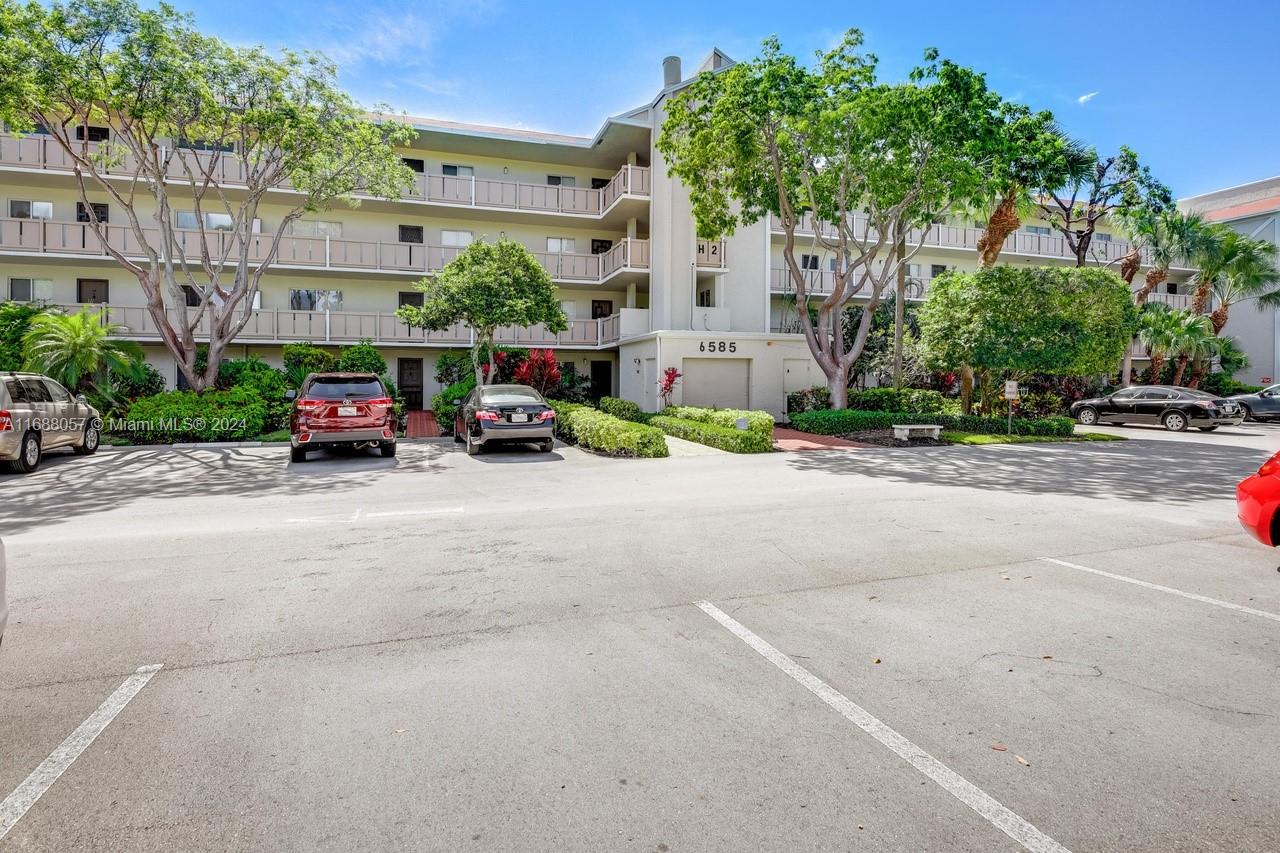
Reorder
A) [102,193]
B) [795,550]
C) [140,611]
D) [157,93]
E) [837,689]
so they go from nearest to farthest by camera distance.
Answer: [837,689] → [140,611] → [795,550] → [157,93] → [102,193]

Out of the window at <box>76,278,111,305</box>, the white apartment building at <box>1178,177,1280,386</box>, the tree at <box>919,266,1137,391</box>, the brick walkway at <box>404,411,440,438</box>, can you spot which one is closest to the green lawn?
the tree at <box>919,266,1137,391</box>

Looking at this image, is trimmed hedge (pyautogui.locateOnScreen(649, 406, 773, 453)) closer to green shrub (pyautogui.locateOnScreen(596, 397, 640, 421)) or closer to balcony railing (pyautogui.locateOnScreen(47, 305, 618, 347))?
green shrub (pyautogui.locateOnScreen(596, 397, 640, 421))

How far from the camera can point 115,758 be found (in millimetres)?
3041

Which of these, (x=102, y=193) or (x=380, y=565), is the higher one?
(x=102, y=193)

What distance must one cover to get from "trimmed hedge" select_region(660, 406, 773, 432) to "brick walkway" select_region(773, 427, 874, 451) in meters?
0.65

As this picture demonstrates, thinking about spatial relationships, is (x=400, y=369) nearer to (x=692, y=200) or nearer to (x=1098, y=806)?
(x=692, y=200)

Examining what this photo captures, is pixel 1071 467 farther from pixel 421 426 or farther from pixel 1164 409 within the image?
pixel 421 426

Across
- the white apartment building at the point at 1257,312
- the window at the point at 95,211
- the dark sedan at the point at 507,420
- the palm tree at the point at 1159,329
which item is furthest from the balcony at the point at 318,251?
the white apartment building at the point at 1257,312

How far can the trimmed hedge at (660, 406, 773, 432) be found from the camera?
1677 cm

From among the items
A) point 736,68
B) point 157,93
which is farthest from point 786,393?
point 157,93

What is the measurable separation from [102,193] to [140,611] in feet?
85.2

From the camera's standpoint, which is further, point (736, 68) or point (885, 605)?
point (736, 68)

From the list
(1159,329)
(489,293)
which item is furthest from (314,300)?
(1159,329)

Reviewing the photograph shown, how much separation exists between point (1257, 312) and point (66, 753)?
46016mm
